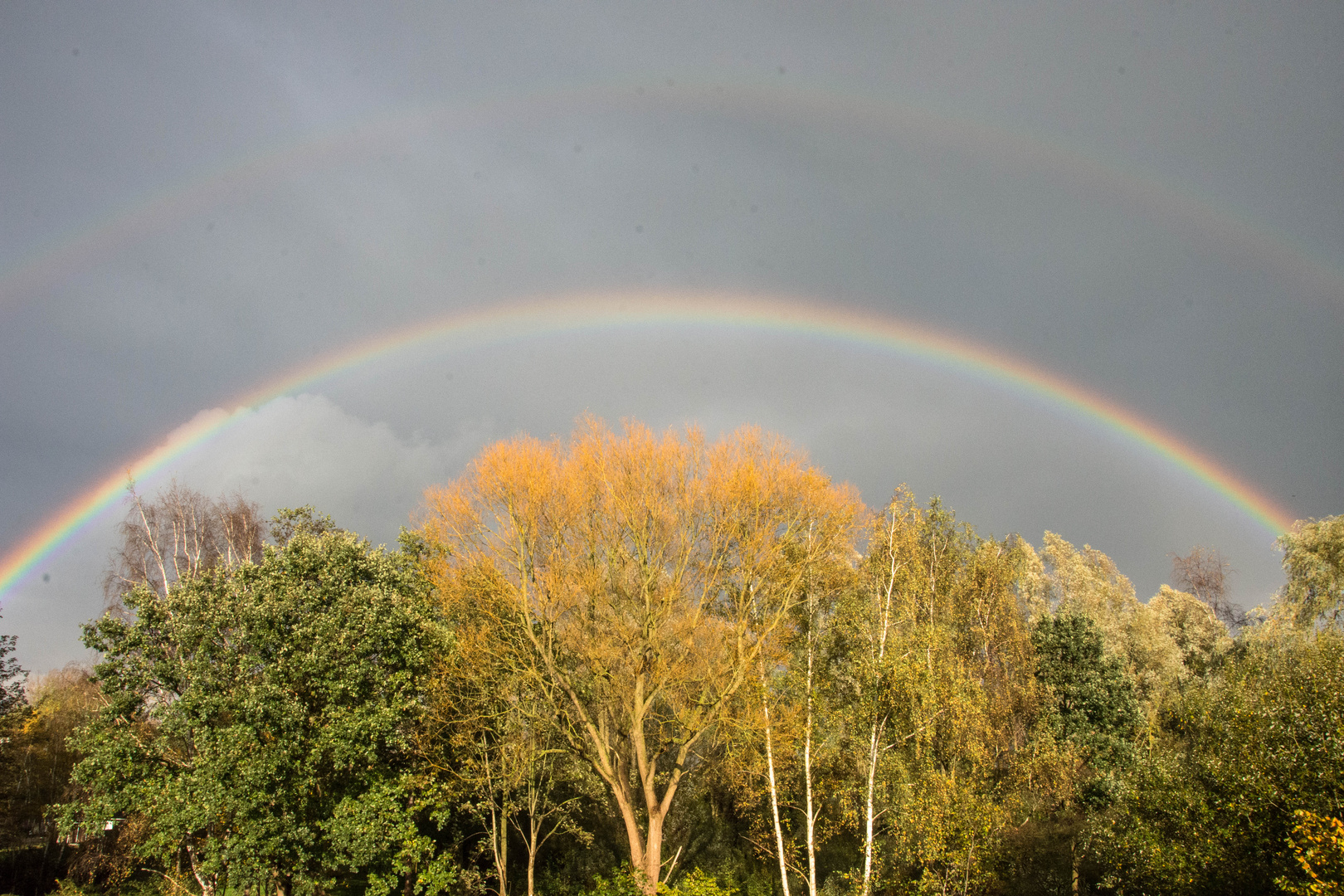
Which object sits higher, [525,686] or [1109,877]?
[525,686]

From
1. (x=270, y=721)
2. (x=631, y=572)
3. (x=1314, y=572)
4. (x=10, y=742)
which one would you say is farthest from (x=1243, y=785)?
(x=10, y=742)

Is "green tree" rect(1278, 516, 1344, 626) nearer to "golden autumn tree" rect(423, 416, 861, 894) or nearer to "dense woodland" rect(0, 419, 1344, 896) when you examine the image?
"dense woodland" rect(0, 419, 1344, 896)

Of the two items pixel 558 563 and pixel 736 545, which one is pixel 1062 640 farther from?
pixel 558 563

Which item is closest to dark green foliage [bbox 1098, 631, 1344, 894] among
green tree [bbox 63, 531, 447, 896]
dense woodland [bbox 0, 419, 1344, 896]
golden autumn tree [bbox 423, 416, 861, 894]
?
dense woodland [bbox 0, 419, 1344, 896]

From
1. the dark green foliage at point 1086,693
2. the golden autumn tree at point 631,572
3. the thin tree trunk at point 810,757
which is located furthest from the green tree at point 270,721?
the dark green foliage at point 1086,693

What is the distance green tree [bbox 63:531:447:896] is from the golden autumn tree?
9.33 feet

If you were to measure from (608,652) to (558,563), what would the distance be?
333cm

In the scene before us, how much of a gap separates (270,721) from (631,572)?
1122 cm

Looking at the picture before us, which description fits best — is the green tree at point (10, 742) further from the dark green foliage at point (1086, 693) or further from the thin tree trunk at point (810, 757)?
the dark green foliage at point (1086, 693)

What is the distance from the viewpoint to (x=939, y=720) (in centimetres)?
2019

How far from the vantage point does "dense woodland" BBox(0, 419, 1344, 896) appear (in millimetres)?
17453

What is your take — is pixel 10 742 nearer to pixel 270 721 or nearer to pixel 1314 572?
pixel 270 721

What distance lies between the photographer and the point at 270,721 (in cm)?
1941

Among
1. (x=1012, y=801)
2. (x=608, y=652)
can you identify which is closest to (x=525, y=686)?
(x=608, y=652)
